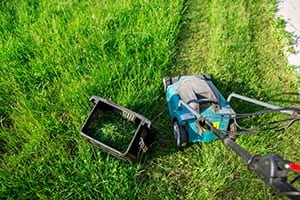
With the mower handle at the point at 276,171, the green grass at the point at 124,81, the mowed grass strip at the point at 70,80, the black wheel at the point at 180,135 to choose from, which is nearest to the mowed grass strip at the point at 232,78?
the green grass at the point at 124,81

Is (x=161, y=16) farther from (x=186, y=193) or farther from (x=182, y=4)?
(x=186, y=193)

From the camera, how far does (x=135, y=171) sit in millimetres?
2811

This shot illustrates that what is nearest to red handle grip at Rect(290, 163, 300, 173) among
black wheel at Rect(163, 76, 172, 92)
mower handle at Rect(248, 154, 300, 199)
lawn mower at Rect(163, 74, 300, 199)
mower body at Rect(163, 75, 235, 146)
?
mower handle at Rect(248, 154, 300, 199)

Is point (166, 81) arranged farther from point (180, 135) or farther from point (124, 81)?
point (180, 135)

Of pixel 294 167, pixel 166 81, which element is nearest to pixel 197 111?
pixel 166 81

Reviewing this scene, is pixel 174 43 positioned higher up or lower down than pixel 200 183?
higher up

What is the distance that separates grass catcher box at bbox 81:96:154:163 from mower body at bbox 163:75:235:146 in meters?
0.25

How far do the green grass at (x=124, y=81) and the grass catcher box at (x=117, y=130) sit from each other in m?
0.11

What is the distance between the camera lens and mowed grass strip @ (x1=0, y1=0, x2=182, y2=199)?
2732mm

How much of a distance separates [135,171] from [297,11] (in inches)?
100

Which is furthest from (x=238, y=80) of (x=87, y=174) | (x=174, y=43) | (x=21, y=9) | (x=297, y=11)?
(x=21, y=9)

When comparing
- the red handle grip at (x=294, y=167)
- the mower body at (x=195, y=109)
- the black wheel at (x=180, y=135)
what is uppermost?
the red handle grip at (x=294, y=167)

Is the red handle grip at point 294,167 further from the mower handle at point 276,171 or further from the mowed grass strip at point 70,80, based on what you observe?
the mowed grass strip at point 70,80

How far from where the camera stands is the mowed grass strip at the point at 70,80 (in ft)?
8.96
